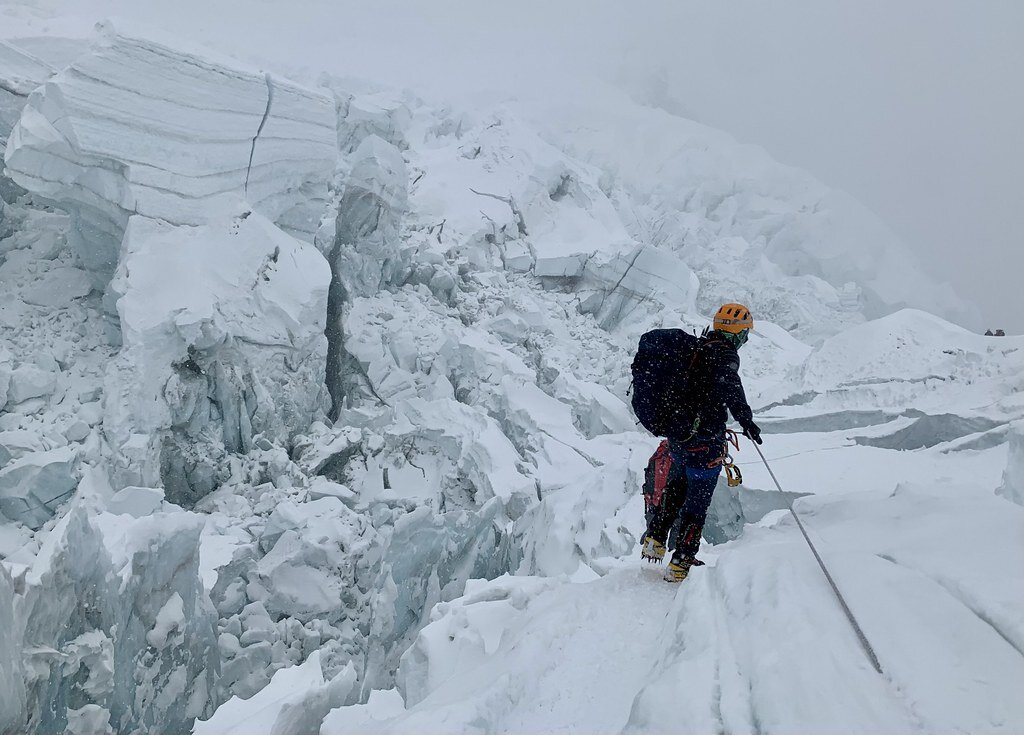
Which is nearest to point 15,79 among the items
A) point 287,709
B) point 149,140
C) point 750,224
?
point 149,140

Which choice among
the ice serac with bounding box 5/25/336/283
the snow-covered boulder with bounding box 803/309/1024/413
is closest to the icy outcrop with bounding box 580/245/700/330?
the snow-covered boulder with bounding box 803/309/1024/413

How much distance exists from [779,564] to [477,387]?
8408 mm

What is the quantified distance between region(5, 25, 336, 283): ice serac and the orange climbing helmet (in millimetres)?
7964

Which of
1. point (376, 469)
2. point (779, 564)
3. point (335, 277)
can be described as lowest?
point (376, 469)

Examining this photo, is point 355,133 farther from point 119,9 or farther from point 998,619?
point 998,619

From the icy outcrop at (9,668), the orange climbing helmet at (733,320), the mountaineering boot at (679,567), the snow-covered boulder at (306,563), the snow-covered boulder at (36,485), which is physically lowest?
the snow-covered boulder at (306,563)

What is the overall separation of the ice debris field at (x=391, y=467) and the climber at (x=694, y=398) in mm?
338

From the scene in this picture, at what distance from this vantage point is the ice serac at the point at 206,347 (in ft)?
23.7

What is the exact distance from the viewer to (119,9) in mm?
20125

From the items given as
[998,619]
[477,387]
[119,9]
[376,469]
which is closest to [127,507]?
[376,469]

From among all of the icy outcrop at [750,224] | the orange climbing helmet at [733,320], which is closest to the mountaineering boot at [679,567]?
the orange climbing helmet at [733,320]

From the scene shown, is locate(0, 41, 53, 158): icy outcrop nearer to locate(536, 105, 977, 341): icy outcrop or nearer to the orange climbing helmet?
the orange climbing helmet

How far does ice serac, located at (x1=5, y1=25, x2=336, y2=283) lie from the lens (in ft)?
24.4

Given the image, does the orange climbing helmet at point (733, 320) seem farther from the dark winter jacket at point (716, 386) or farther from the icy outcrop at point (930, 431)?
the icy outcrop at point (930, 431)
